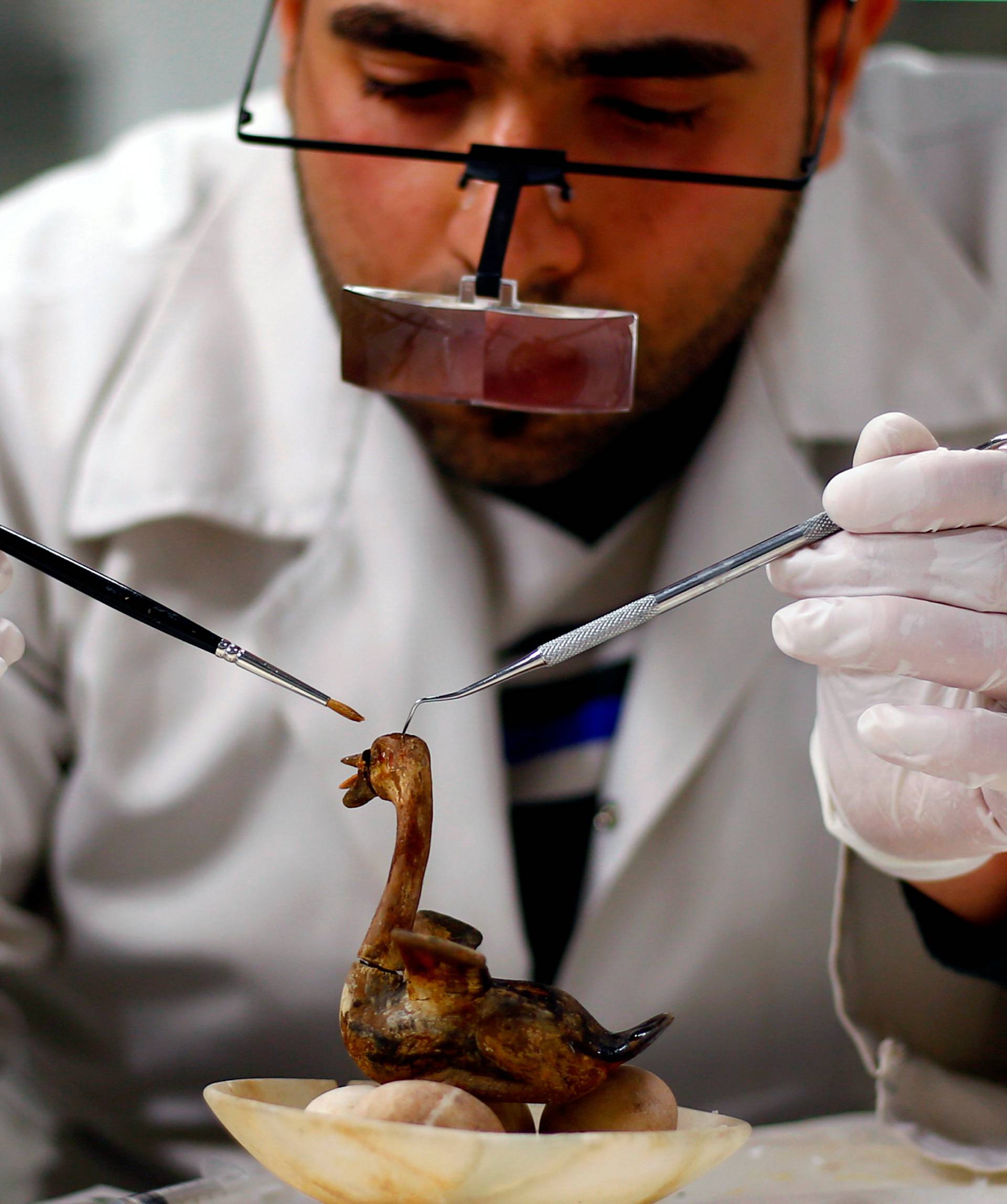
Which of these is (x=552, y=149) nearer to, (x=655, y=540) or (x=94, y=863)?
(x=655, y=540)

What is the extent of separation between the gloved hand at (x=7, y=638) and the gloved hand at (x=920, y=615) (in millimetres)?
456

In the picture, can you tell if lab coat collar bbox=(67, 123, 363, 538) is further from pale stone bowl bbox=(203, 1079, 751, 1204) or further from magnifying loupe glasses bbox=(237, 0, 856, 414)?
pale stone bowl bbox=(203, 1079, 751, 1204)

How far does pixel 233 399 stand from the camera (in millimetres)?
1149

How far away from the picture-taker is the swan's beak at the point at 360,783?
25.5 inches

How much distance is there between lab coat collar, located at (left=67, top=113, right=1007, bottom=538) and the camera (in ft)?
3.62

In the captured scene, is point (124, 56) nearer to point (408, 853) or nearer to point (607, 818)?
point (607, 818)

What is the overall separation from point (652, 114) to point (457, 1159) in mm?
719

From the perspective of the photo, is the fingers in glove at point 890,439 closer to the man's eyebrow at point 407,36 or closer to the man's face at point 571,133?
the man's face at point 571,133

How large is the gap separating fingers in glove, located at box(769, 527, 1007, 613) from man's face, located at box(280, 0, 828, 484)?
1.01 ft

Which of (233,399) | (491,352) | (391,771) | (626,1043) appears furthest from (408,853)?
(233,399)

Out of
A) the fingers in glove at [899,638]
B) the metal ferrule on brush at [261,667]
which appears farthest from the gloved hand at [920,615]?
the metal ferrule on brush at [261,667]

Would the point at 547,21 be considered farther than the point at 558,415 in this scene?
No

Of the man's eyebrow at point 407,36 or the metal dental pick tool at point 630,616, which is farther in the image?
the man's eyebrow at point 407,36

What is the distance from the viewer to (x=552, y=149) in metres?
0.82
